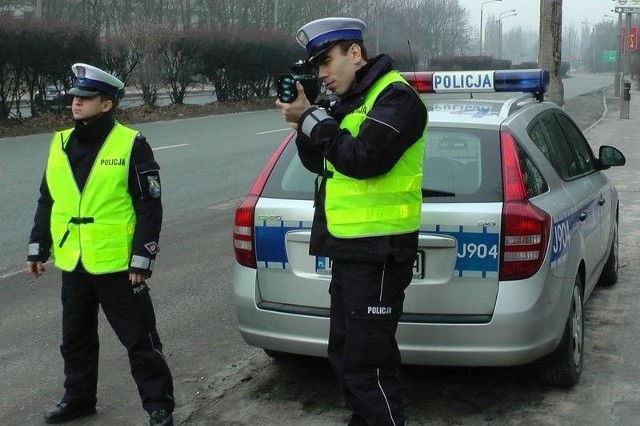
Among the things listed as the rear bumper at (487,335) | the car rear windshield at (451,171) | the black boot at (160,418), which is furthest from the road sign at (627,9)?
the black boot at (160,418)

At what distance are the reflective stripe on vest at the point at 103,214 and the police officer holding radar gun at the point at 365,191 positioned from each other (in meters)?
0.98

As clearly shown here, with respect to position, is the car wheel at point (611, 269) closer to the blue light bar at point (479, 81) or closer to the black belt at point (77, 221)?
the blue light bar at point (479, 81)

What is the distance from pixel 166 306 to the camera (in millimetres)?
6734

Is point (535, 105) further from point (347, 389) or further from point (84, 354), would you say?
point (84, 354)

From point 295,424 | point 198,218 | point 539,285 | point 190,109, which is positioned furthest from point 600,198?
point 190,109

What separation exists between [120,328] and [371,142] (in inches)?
62.7

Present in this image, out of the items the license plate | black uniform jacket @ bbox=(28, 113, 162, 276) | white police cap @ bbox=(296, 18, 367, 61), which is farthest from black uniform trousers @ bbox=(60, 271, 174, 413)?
white police cap @ bbox=(296, 18, 367, 61)

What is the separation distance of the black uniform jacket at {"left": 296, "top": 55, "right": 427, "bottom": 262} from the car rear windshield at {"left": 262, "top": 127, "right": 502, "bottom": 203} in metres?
0.88

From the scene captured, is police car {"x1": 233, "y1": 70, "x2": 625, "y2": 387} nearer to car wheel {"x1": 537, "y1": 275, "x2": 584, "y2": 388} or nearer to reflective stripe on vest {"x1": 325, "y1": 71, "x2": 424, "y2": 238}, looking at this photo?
car wheel {"x1": 537, "y1": 275, "x2": 584, "y2": 388}

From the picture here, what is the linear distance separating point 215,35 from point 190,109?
3620 millimetres

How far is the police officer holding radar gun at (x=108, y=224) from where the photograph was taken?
419cm

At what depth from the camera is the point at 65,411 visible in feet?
14.8

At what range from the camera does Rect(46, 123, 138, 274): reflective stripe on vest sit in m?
4.18

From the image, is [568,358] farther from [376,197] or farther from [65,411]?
[65,411]
